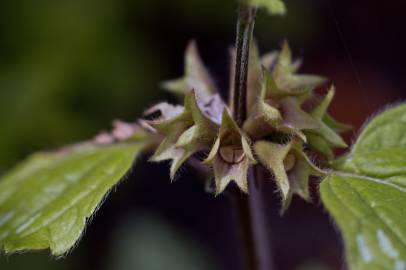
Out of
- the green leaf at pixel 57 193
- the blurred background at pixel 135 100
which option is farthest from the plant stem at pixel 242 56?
the blurred background at pixel 135 100

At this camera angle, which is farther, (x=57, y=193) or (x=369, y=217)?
(x=57, y=193)

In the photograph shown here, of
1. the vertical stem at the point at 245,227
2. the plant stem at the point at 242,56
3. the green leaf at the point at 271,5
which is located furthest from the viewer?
the vertical stem at the point at 245,227

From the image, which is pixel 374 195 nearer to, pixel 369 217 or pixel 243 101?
pixel 369 217

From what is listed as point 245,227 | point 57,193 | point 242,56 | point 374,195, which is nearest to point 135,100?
point 57,193

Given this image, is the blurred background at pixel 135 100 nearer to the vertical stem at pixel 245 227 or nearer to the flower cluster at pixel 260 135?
the vertical stem at pixel 245 227

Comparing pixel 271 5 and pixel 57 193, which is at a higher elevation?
pixel 271 5

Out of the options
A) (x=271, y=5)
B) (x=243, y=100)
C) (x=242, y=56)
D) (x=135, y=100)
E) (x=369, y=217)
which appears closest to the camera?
(x=271, y=5)
